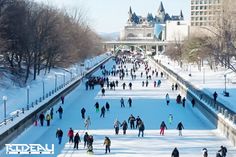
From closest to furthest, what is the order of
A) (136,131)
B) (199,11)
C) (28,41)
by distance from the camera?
(136,131) → (28,41) → (199,11)

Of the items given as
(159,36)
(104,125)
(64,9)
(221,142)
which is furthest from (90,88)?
(159,36)

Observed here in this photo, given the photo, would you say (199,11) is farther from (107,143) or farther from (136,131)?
(107,143)

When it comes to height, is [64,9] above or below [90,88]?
above


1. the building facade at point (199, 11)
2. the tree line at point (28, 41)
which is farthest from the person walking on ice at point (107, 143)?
the building facade at point (199, 11)

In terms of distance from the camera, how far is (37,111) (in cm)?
2667

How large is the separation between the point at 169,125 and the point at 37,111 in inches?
279

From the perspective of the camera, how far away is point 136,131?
24.1 m

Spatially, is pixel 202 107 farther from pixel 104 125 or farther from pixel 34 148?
pixel 34 148

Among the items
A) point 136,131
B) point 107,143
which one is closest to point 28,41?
point 136,131

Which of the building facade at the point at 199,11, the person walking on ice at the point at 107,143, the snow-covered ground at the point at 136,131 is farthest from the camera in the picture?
the building facade at the point at 199,11

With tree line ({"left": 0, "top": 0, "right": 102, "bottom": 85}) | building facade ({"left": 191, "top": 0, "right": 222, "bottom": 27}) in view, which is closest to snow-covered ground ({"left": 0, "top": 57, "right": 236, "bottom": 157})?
tree line ({"left": 0, "top": 0, "right": 102, "bottom": 85})

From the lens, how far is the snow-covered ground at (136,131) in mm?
19739

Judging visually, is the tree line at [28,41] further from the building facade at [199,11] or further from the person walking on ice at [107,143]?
the building facade at [199,11]

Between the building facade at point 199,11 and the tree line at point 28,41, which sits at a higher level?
the building facade at point 199,11
